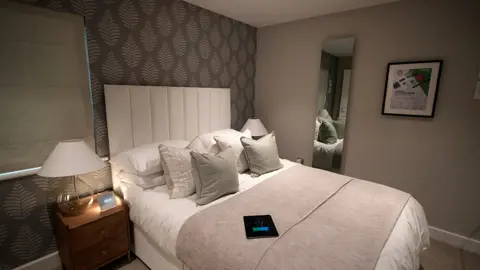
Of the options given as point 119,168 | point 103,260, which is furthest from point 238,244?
point 119,168

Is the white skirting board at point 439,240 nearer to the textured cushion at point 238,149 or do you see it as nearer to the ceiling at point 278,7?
the textured cushion at point 238,149

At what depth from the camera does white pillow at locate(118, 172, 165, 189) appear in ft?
6.04

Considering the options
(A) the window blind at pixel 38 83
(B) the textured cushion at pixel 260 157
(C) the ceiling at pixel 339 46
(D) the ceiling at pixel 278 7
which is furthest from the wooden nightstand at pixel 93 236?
(C) the ceiling at pixel 339 46

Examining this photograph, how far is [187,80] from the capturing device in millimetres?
2514

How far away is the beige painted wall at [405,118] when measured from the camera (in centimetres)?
203

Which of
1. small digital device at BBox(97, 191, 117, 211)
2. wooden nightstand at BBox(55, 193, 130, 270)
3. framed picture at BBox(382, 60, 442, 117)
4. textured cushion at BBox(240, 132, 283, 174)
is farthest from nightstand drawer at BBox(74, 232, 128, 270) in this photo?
framed picture at BBox(382, 60, 442, 117)

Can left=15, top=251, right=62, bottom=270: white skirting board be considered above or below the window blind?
below

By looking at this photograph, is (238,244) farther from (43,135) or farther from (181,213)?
(43,135)

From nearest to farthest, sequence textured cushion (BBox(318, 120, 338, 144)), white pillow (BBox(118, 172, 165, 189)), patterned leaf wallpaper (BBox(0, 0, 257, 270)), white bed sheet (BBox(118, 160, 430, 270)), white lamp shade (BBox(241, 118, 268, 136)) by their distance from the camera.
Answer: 1. white bed sheet (BBox(118, 160, 430, 270))
2. patterned leaf wallpaper (BBox(0, 0, 257, 270))
3. white pillow (BBox(118, 172, 165, 189))
4. textured cushion (BBox(318, 120, 338, 144))
5. white lamp shade (BBox(241, 118, 268, 136))

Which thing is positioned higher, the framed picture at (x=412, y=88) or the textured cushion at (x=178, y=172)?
the framed picture at (x=412, y=88)

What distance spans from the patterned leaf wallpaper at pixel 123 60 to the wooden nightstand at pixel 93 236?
201 mm

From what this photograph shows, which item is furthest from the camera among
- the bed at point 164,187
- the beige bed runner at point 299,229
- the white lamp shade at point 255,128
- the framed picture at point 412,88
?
the white lamp shade at point 255,128

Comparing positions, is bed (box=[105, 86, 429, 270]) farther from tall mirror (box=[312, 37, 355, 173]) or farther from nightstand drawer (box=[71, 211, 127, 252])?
tall mirror (box=[312, 37, 355, 173])

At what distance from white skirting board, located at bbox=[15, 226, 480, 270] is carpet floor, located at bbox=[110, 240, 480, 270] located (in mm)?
60
